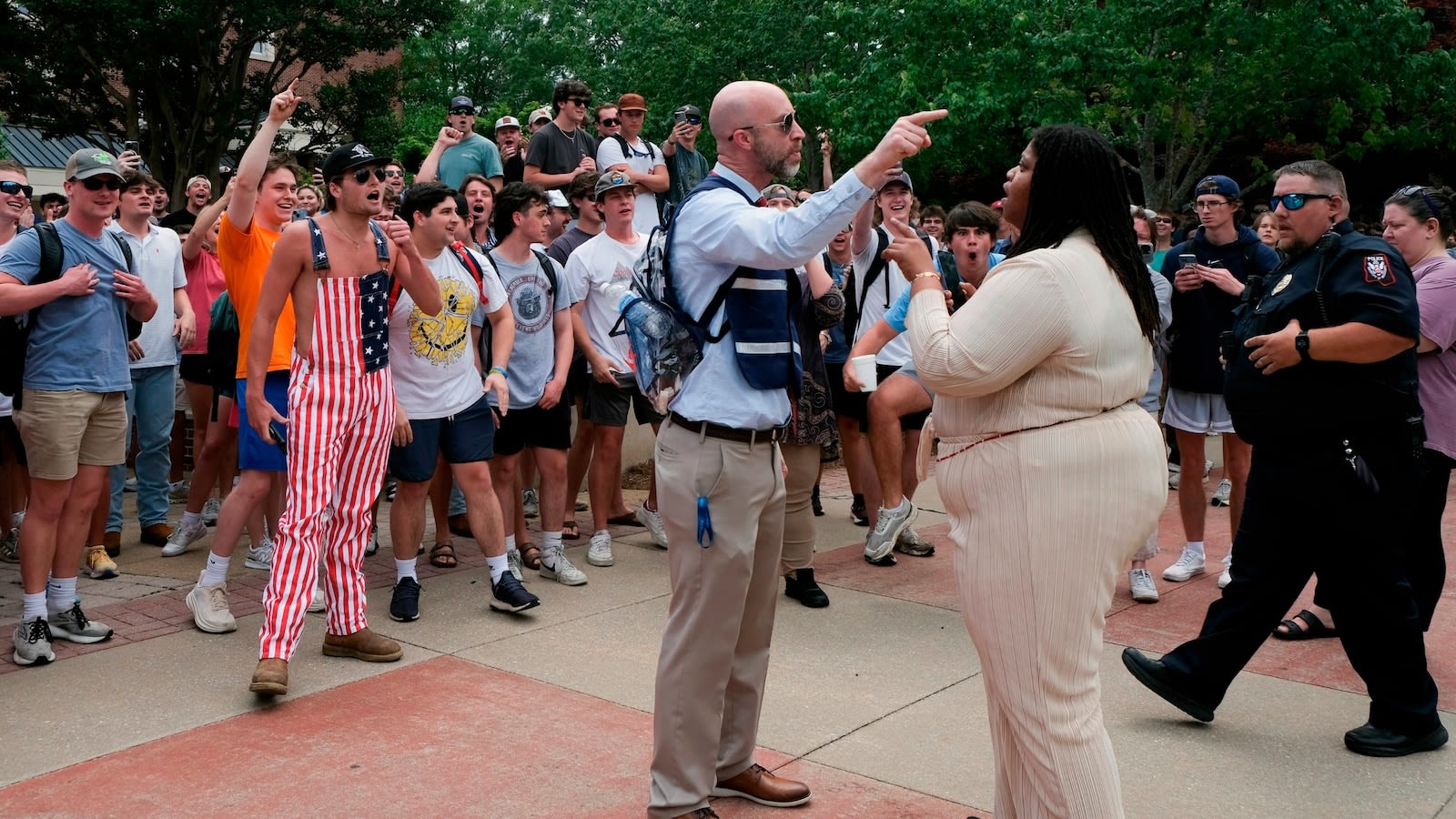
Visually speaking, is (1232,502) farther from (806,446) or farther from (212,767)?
(212,767)

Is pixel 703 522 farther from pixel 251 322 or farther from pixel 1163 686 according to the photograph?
pixel 251 322

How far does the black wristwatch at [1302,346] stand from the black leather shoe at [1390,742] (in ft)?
4.35

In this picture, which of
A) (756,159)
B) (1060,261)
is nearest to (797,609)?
(756,159)

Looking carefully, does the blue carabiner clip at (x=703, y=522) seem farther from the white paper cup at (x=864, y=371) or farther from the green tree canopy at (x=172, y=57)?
the green tree canopy at (x=172, y=57)

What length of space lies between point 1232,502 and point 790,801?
12.1 feet

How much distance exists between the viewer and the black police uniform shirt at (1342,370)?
461 cm

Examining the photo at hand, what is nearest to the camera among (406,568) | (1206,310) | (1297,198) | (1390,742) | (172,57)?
(1390,742)

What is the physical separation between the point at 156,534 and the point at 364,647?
282cm

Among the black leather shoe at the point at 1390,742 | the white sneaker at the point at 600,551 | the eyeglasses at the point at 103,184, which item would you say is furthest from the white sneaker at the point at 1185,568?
the eyeglasses at the point at 103,184

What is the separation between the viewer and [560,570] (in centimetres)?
670

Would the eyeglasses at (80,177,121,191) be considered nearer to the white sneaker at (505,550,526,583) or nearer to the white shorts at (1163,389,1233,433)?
the white sneaker at (505,550,526,583)

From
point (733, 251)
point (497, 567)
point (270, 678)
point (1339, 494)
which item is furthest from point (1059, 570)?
point (497, 567)

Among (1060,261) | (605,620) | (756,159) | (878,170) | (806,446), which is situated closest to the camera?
(1060,261)

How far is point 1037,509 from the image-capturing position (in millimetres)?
3049
